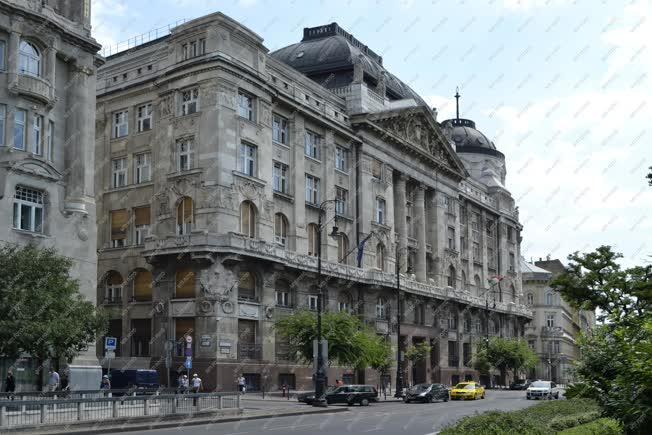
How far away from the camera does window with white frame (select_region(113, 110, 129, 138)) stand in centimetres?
6158

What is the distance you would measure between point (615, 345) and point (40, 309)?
24.0 metres

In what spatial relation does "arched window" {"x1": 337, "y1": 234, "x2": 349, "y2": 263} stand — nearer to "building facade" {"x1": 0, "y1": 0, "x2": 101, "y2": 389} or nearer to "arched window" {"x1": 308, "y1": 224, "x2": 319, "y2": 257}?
"arched window" {"x1": 308, "y1": 224, "x2": 319, "y2": 257}

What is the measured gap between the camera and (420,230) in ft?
269

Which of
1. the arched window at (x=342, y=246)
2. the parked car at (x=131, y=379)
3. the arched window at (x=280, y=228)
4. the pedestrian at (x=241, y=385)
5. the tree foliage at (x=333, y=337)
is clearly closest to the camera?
the parked car at (x=131, y=379)

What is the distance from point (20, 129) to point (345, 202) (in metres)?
34.0

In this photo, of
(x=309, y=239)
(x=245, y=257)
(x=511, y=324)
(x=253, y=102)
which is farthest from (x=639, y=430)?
(x=511, y=324)

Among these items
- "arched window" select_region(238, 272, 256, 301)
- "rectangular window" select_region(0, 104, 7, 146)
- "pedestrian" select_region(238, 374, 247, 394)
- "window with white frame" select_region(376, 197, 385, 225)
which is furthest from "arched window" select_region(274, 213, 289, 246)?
"rectangular window" select_region(0, 104, 7, 146)

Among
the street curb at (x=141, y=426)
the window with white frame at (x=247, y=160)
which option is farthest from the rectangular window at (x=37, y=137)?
→ the window with white frame at (x=247, y=160)

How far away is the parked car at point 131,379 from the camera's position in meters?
46.7

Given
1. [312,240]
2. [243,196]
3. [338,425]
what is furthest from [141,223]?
[338,425]

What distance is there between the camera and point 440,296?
82.2m

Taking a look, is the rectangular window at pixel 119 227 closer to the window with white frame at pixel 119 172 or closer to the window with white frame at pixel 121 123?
the window with white frame at pixel 119 172

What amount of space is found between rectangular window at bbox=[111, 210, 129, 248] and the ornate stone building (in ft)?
0.36

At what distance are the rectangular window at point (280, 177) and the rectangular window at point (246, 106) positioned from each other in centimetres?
479
